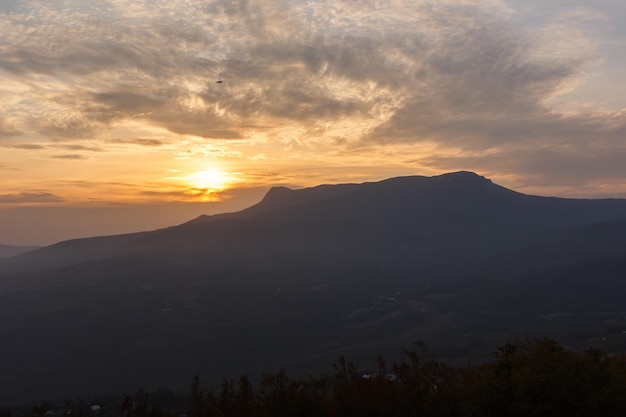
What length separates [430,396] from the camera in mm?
28516

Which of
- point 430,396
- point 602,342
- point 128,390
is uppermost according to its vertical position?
point 430,396

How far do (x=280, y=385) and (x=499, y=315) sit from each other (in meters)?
139

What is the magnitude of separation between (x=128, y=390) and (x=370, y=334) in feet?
212

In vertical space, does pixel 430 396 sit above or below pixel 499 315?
above

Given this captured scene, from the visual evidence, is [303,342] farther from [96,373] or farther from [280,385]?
[280,385]

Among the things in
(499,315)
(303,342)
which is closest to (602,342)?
(499,315)

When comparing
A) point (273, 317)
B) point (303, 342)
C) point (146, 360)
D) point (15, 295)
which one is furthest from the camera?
point (15, 295)

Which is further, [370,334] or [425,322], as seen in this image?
[425,322]

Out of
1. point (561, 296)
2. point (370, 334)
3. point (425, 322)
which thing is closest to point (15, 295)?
point (370, 334)

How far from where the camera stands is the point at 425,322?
155 metres

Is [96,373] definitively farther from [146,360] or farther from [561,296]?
[561,296]

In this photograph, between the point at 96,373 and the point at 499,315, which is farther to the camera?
the point at 499,315

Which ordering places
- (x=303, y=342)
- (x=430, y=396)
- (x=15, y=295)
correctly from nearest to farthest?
1. (x=430, y=396)
2. (x=303, y=342)
3. (x=15, y=295)

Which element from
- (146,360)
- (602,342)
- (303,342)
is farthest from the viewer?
(303,342)
